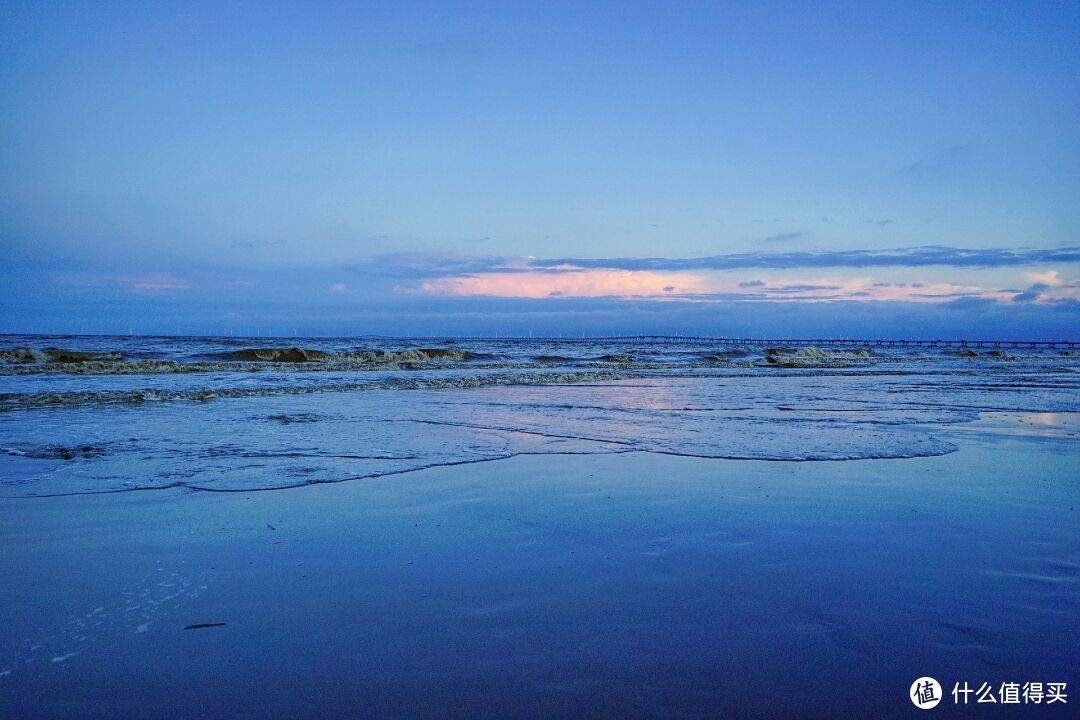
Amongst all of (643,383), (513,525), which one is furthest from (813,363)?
(513,525)

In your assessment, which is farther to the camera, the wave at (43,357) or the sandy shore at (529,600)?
the wave at (43,357)

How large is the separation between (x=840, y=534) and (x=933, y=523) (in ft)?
2.88

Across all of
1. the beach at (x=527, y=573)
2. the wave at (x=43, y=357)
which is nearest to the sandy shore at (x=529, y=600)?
the beach at (x=527, y=573)

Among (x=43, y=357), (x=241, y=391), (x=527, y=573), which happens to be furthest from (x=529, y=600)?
(x=43, y=357)

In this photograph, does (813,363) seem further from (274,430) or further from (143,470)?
Result: (143,470)

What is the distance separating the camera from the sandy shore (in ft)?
8.71

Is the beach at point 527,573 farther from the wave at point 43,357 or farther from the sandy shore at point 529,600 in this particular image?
the wave at point 43,357

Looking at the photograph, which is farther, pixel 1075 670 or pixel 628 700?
pixel 1075 670

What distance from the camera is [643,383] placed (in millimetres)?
21703

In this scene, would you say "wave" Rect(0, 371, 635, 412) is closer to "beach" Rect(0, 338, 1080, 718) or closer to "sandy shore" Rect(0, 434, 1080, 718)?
"beach" Rect(0, 338, 1080, 718)

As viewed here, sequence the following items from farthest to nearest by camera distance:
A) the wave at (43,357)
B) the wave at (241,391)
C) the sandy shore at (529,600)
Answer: the wave at (43,357)
the wave at (241,391)
the sandy shore at (529,600)

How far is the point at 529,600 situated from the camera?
3.57 m

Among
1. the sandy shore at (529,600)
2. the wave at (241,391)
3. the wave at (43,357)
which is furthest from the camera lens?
the wave at (43,357)

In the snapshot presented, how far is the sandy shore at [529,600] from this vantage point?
2656mm
